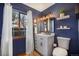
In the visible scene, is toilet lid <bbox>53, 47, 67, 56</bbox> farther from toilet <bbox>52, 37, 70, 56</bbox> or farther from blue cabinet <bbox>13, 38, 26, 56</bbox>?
blue cabinet <bbox>13, 38, 26, 56</bbox>

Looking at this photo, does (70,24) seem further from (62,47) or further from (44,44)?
(44,44)

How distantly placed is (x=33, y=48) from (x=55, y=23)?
0.61m

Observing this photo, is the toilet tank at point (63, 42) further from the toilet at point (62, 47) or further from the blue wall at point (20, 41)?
the blue wall at point (20, 41)

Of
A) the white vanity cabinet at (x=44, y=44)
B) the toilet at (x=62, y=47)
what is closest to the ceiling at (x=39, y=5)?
the white vanity cabinet at (x=44, y=44)

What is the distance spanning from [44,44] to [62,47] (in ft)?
1.08

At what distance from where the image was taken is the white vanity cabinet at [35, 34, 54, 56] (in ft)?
6.15

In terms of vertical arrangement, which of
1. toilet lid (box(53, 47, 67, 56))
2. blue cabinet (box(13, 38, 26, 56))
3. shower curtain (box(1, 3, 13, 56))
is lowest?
toilet lid (box(53, 47, 67, 56))

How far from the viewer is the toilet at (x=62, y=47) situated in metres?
1.84

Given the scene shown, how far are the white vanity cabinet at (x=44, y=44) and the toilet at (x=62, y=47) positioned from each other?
96 millimetres

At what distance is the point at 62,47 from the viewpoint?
188 cm

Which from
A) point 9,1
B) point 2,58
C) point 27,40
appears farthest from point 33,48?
point 9,1

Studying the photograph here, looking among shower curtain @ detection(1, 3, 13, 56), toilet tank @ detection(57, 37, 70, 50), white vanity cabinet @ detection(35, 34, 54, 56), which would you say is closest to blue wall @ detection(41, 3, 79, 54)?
toilet tank @ detection(57, 37, 70, 50)

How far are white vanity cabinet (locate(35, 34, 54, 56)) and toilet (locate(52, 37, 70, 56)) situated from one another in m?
0.10

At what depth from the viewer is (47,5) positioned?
1.86 metres
